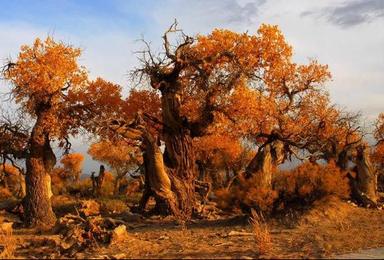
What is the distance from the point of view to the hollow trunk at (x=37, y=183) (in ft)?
71.6

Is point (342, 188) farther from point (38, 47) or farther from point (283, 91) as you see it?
point (283, 91)

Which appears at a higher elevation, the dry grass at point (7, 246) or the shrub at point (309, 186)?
the shrub at point (309, 186)

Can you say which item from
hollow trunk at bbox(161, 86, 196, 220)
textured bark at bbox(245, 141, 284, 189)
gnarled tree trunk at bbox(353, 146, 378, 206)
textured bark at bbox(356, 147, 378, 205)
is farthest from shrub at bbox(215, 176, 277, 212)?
textured bark at bbox(356, 147, 378, 205)

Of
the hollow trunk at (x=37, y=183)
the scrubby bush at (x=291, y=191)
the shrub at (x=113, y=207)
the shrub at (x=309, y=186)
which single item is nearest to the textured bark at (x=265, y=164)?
the scrubby bush at (x=291, y=191)

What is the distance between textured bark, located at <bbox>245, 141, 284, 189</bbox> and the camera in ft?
64.1

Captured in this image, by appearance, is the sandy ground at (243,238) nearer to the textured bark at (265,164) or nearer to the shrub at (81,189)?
the textured bark at (265,164)

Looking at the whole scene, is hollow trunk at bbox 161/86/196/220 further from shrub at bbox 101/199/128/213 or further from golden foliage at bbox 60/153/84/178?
golden foliage at bbox 60/153/84/178

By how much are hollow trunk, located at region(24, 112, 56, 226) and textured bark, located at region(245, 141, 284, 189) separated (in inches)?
316

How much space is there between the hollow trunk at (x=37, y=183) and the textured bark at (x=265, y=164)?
8023 mm

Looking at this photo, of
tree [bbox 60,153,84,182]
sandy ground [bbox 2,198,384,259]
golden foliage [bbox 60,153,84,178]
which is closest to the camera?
sandy ground [bbox 2,198,384,259]

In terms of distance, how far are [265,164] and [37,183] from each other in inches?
354

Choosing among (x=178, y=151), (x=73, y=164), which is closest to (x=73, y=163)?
(x=73, y=164)

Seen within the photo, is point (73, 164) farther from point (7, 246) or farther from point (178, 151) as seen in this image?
point (7, 246)

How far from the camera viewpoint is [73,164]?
217 feet
